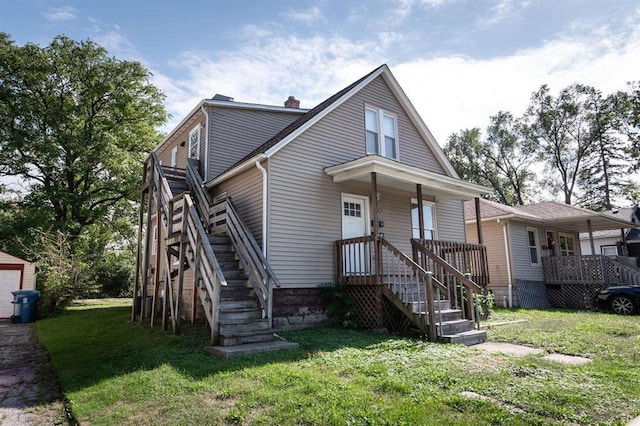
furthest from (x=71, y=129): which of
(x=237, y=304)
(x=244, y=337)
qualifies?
(x=244, y=337)

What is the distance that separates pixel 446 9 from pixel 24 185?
23069 mm

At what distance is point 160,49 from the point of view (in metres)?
11.0

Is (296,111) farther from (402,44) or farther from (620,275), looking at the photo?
(620,275)

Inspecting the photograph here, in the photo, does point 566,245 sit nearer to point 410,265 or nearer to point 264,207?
point 410,265

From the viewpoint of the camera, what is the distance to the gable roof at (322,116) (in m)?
10.2

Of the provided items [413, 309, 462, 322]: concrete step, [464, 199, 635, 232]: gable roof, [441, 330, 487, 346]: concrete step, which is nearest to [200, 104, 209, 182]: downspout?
[413, 309, 462, 322]: concrete step

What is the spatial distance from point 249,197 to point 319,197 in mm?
1885

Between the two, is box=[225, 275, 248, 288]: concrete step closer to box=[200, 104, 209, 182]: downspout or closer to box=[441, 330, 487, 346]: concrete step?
box=[441, 330, 487, 346]: concrete step

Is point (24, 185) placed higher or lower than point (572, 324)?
higher

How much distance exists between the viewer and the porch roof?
9.73 m

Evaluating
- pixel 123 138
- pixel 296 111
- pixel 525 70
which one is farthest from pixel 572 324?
pixel 123 138

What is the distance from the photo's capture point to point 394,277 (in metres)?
9.09

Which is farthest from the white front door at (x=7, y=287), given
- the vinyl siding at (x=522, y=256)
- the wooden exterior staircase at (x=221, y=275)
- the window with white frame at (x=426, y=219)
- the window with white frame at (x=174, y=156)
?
the vinyl siding at (x=522, y=256)

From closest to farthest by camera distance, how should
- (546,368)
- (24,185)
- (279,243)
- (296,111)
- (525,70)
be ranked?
1. (546,368)
2. (279,243)
3. (525,70)
4. (296,111)
5. (24,185)
